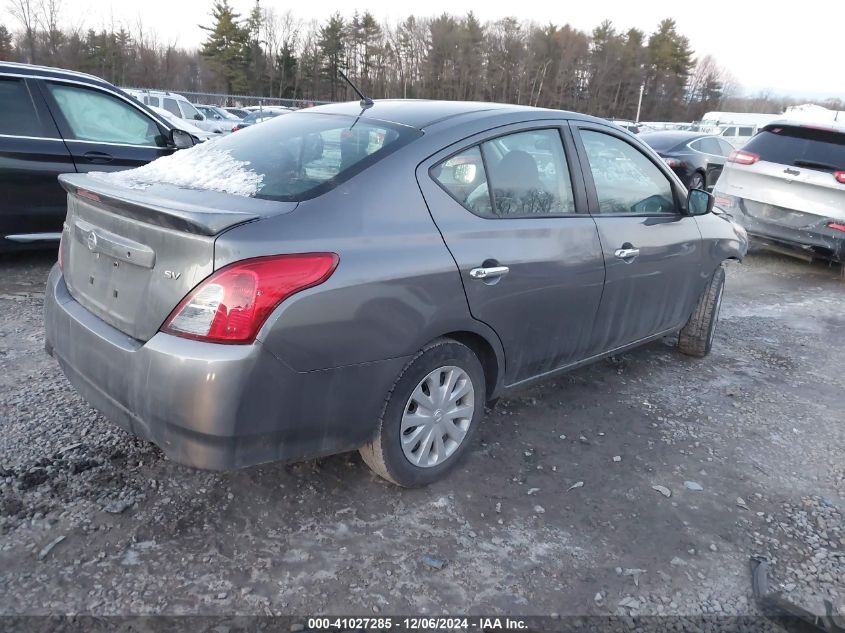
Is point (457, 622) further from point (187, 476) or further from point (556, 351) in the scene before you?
point (556, 351)

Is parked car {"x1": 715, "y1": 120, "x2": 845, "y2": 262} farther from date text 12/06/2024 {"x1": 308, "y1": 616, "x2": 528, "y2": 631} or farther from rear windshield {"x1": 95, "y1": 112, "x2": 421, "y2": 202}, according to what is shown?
date text 12/06/2024 {"x1": 308, "y1": 616, "x2": 528, "y2": 631}

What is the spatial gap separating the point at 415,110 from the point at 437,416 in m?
1.47

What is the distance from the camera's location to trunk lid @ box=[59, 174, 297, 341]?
214cm

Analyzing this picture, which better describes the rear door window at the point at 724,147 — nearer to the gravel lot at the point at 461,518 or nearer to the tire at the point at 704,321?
the tire at the point at 704,321

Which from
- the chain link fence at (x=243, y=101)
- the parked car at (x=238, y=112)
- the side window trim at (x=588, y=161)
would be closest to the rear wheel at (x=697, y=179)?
the side window trim at (x=588, y=161)

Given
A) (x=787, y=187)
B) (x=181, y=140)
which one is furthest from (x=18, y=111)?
(x=787, y=187)

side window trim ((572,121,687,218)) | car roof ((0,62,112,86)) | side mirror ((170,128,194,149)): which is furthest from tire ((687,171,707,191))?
car roof ((0,62,112,86))

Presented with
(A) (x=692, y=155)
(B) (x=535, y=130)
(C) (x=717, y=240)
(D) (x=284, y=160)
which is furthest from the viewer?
(A) (x=692, y=155)

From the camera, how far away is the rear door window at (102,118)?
570 cm

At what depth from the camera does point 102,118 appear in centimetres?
591

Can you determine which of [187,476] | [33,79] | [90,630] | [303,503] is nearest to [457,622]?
[303,503]

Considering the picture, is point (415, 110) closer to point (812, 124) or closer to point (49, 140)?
point (49, 140)

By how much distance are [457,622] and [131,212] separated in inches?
73.3

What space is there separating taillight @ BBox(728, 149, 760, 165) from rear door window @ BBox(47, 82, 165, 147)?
6651 mm
